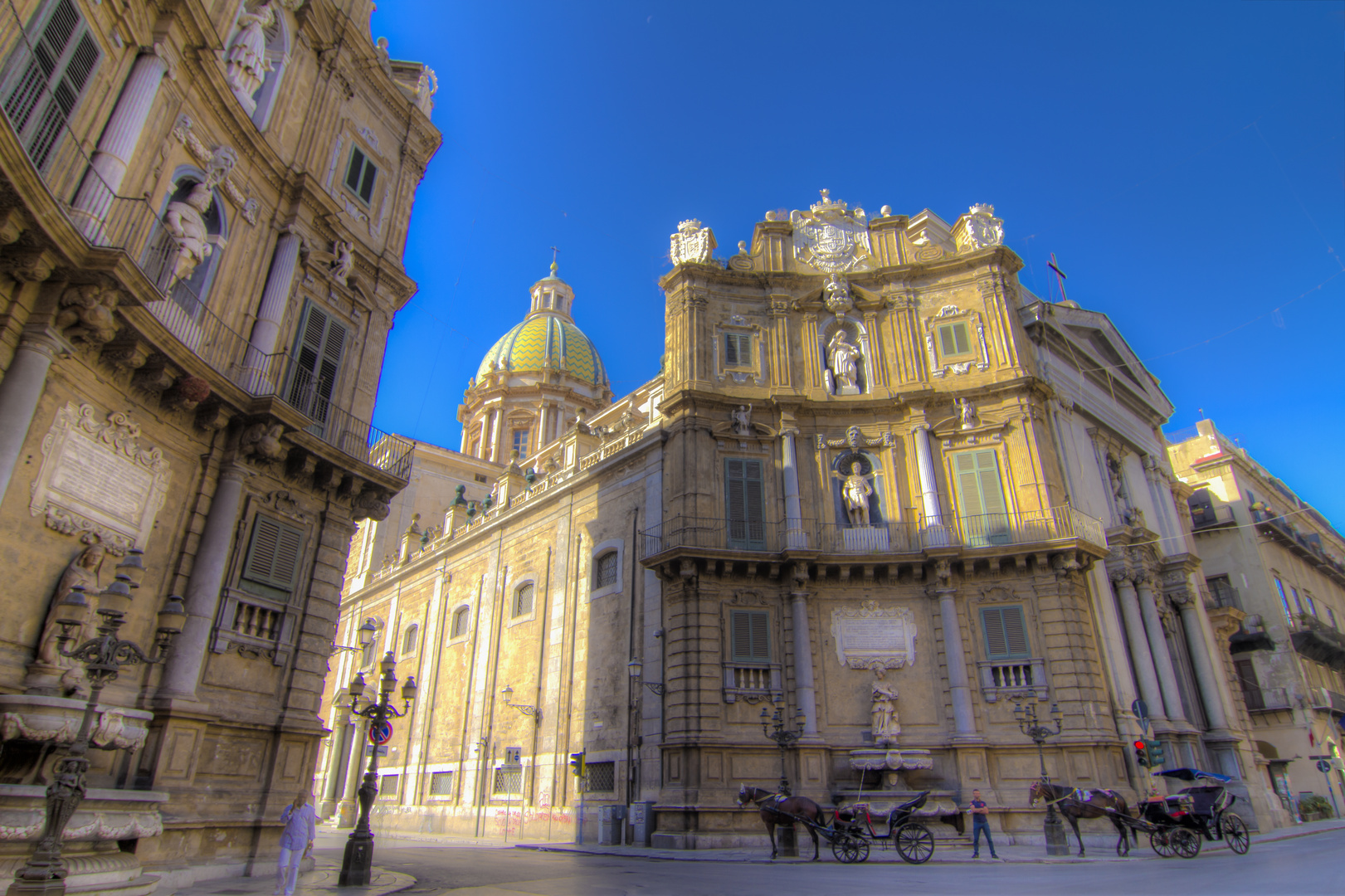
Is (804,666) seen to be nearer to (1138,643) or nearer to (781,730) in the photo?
(781,730)

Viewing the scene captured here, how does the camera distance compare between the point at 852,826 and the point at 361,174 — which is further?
the point at 361,174

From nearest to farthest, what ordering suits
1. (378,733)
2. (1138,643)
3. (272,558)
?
(378,733)
(272,558)
(1138,643)

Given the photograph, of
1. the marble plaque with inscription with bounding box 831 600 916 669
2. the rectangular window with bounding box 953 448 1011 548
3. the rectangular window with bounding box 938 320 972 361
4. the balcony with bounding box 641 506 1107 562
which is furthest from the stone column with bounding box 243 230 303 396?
the rectangular window with bounding box 938 320 972 361

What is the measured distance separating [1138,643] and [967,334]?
9997 mm

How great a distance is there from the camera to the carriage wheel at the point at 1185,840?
14484mm

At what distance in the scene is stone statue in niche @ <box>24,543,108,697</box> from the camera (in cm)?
898

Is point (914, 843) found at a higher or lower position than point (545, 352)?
lower

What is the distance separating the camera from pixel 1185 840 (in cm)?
1454

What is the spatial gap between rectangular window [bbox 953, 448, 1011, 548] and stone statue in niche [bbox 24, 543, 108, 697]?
19168mm

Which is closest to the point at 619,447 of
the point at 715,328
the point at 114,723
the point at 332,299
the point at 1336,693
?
the point at 715,328

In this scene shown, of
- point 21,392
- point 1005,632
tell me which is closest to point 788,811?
point 1005,632

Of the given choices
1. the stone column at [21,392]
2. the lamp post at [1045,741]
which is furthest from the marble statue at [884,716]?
the stone column at [21,392]

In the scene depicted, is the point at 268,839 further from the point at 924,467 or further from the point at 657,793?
the point at 924,467

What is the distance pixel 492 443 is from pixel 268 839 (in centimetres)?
4133
